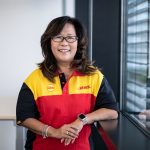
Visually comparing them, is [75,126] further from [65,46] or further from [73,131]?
[65,46]

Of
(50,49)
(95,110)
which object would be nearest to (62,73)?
(50,49)

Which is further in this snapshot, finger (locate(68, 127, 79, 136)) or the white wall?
the white wall

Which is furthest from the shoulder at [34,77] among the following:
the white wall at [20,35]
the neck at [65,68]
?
the white wall at [20,35]

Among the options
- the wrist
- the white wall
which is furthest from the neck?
the white wall

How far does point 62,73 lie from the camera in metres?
1.46

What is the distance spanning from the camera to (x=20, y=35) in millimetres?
3053

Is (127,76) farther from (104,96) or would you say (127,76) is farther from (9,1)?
(9,1)

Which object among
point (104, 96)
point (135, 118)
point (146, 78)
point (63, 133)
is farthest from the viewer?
point (135, 118)

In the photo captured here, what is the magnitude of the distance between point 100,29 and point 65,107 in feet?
5.05

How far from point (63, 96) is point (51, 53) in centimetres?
24

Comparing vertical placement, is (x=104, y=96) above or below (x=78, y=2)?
below

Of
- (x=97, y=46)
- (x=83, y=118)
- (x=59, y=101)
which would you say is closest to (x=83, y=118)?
(x=83, y=118)

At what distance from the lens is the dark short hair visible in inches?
55.9

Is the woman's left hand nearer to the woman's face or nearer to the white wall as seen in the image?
the woman's face
